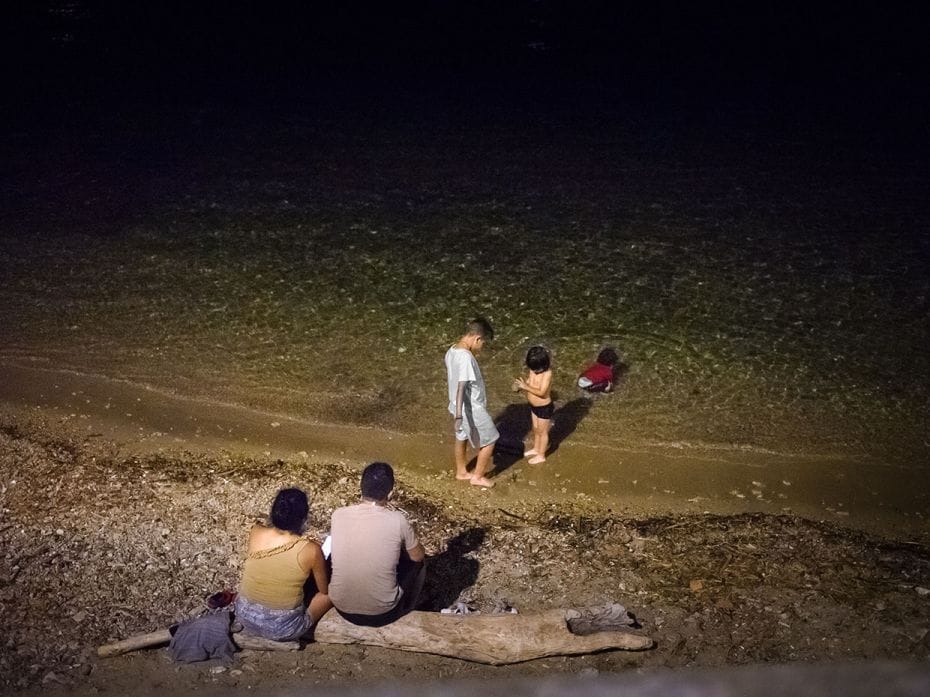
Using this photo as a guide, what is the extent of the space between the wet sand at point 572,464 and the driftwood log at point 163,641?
2554 mm

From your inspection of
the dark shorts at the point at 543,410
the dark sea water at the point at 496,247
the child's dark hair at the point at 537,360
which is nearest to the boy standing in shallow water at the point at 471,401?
the child's dark hair at the point at 537,360

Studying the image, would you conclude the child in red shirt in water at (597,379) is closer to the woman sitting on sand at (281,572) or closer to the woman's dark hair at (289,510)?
the woman sitting on sand at (281,572)

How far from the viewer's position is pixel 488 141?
1902 centimetres

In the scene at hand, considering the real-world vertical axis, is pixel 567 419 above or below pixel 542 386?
below

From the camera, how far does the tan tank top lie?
5488 millimetres

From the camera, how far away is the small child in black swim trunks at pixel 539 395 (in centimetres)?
757

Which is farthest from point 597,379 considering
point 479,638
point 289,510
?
point 289,510

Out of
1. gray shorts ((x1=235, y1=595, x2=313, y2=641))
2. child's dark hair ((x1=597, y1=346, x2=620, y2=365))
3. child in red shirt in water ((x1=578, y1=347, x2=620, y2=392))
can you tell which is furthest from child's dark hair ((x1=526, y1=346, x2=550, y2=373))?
gray shorts ((x1=235, y1=595, x2=313, y2=641))

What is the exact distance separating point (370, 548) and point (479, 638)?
101 centimetres

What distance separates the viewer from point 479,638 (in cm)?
582

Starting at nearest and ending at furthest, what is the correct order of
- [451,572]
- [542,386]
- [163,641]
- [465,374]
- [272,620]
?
[272,620] → [163,641] → [451,572] → [465,374] → [542,386]

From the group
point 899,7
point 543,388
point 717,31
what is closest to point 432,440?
point 543,388

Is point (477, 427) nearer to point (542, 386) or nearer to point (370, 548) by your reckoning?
point (542, 386)

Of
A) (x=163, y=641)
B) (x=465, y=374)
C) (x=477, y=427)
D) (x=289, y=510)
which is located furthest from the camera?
(x=477, y=427)
